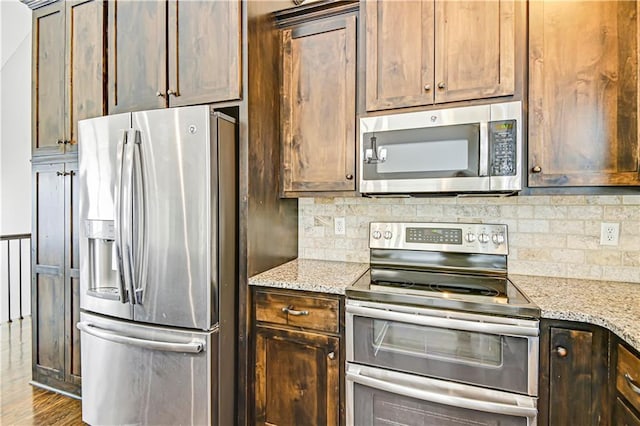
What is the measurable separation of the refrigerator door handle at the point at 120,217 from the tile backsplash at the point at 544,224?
1268 mm

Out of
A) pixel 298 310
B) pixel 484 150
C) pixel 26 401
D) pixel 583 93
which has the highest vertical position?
pixel 583 93

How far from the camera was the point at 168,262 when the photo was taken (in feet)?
5.59

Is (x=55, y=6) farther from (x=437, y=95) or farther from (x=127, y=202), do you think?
(x=437, y=95)

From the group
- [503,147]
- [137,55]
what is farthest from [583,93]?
[137,55]

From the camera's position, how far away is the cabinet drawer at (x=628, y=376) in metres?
1.05

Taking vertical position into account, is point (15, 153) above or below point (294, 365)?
above

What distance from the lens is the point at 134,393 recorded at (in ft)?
5.91

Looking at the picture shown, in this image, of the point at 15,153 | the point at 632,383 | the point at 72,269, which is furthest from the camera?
the point at 15,153

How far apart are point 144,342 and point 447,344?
4.75 ft

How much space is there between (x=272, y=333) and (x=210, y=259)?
49cm

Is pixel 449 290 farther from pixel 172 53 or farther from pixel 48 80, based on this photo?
pixel 48 80

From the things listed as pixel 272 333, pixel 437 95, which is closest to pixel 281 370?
pixel 272 333

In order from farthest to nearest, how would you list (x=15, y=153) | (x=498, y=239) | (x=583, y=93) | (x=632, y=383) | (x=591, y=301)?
(x=15, y=153) < (x=498, y=239) < (x=583, y=93) < (x=591, y=301) < (x=632, y=383)

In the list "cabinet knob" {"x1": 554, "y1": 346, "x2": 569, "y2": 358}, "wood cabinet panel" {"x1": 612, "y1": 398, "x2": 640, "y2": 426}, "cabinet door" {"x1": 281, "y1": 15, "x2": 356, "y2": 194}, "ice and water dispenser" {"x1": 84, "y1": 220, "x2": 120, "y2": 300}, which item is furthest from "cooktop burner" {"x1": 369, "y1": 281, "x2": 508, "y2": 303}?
"ice and water dispenser" {"x1": 84, "y1": 220, "x2": 120, "y2": 300}
